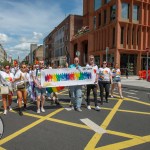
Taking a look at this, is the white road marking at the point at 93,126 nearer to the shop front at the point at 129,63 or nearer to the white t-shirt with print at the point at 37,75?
the white t-shirt with print at the point at 37,75

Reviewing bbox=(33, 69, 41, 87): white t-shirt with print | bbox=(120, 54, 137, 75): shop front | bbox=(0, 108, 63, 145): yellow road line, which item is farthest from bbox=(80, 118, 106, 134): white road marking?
bbox=(120, 54, 137, 75): shop front

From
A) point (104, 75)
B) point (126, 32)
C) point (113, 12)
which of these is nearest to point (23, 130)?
point (104, 75)

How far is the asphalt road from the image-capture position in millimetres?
4973

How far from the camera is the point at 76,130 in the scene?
6043 mm

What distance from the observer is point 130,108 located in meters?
9.12

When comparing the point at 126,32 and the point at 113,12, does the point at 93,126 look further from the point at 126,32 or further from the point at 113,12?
the point at 113,12

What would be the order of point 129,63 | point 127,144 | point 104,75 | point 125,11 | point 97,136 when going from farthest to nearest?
point 129,63, point 125,11, point 104,75, point 97,136, point 127,144

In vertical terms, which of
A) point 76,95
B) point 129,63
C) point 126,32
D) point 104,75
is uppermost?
point 126,32

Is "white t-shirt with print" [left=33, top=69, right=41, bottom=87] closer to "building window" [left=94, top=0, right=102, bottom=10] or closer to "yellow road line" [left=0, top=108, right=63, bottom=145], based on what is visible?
"yellow road line" [left=0, top=108, right=63, bottom=145]

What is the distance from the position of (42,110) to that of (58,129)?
2.37 m

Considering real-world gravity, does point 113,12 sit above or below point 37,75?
above

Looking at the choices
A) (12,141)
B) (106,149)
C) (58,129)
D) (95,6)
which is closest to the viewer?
(106,149)

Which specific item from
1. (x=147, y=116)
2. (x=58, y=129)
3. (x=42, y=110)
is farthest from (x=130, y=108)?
(x=58, y=129)

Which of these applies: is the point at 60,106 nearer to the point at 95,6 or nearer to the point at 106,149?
the point at 106,149
